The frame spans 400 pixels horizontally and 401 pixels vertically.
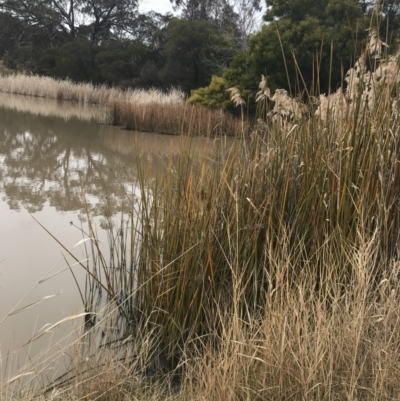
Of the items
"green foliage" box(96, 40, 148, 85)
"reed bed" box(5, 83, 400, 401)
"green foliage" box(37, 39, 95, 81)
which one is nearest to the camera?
"reed bed" box(5, 83, 400, 401)

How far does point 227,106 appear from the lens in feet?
35.2

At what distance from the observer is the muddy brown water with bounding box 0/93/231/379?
2012mm

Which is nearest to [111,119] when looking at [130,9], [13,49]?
[130,9]

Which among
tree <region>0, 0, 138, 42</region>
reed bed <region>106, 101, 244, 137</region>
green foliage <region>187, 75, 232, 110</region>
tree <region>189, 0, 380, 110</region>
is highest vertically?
tree <region>0, 0, 138, 42</region>

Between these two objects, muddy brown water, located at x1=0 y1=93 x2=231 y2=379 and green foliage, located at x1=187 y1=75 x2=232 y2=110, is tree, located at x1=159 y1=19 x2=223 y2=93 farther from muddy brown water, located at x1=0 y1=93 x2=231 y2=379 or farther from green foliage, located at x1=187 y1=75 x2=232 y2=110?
muddy brown water, located at x1=0 y1=93 x2=231 y2=379

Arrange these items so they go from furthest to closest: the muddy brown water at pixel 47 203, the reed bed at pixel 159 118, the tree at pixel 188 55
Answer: the tree at pixel 188 55 < the reed bed at pixel 159 118 < the muddy brown water at pixel 47 203

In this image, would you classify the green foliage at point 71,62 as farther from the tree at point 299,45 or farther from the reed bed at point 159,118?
the reed bed at point 159,118

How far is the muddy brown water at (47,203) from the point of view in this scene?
2012 mm

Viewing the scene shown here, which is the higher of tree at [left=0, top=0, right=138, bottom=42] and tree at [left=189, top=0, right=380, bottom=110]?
tree at [left=0, top=0, right=138, bottom=42]

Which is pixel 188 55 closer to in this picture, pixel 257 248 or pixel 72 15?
pixel 72 15

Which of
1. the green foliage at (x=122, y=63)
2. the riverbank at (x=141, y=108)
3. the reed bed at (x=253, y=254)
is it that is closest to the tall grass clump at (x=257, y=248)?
the reed bed at (x=253, y=254)

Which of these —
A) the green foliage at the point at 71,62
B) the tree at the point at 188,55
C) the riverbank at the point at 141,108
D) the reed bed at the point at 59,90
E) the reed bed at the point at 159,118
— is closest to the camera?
the riverbank at the point at 141,108

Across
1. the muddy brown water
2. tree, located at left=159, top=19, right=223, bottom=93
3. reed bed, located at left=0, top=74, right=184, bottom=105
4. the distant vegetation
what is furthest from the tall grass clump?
tree, located at left=159, top=19, right=223, bottom=93

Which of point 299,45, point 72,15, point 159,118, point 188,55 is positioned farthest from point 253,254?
point 72,15
